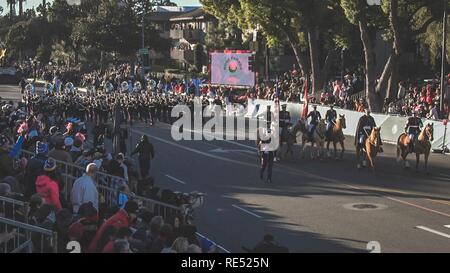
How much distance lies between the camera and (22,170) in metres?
14.7

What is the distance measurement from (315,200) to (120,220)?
9.06 m

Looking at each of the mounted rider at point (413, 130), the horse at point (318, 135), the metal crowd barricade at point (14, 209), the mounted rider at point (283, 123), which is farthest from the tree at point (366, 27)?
the metal crowd barricade at point (14, 209)

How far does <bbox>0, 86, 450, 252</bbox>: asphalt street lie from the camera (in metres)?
14.4

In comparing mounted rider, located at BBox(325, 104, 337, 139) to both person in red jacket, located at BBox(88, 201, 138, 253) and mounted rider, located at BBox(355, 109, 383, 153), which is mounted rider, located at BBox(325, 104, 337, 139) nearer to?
mounted rider, located at BBox(355, 109, 383, 153)

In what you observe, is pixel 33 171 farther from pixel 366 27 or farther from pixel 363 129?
pixel 366 27

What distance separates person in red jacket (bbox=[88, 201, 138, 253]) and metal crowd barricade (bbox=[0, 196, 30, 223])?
1.28 meters

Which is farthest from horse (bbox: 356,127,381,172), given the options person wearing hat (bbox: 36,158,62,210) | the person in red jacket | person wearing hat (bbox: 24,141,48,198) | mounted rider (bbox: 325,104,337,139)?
the person in red jacket

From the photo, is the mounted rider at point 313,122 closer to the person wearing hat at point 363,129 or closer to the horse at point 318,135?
the horse at point 318,135

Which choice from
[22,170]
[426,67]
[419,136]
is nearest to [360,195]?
[419,136]

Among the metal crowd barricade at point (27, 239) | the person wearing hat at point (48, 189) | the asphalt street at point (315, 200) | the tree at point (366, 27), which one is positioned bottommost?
the asphalt street at point (315, 200)

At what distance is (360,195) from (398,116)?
1125cm

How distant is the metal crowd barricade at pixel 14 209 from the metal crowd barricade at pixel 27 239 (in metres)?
0.63

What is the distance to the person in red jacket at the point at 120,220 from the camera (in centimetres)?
952
